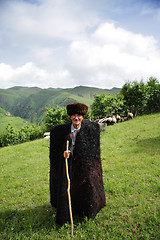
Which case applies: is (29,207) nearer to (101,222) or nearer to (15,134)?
(101,222)

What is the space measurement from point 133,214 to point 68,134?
3.09 m

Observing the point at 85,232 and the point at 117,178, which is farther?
the point at 117,178

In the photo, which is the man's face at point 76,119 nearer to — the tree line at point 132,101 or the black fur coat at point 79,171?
the black fur coat at point 79,171

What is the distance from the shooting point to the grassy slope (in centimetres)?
414

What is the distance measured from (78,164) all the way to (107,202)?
2.04m

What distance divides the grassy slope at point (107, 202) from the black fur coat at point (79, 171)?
1.45 ft

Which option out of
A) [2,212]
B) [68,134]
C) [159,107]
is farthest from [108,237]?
[159,107]

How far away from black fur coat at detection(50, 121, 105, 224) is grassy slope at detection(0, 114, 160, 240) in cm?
44

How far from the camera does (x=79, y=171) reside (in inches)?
171

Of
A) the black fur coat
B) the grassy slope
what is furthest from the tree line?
the black fur coat

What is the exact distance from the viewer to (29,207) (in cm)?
531

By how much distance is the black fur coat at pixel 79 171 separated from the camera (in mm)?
4199

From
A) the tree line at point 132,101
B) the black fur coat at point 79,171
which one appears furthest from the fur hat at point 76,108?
the tree line at point 132,101

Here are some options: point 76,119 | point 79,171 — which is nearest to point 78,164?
point 79,171
